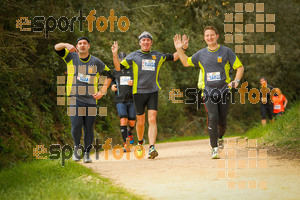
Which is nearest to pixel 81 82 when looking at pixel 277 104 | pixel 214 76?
pixel 214 76

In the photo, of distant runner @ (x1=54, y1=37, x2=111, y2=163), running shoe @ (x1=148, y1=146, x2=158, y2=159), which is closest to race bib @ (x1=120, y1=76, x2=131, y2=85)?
distant runner @ (x1=54, y1=37, x2=111, y2=163)

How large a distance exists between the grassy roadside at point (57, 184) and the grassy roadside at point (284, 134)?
385 cm

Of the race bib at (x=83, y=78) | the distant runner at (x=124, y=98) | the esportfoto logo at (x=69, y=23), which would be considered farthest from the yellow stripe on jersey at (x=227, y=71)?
the esportfoto logo at (x=69, y=23)

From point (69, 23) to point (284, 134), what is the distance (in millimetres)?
7665

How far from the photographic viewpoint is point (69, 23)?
48.5 feet

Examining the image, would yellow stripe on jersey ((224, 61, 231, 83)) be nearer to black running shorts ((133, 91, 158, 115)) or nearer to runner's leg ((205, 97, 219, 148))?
runner's leg ((205, 97, 219, 148))

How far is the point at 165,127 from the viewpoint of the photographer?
24.5m

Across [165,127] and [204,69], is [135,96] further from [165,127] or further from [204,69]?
[165,127]

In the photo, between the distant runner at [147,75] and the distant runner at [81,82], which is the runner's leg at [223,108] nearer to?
the distant runner at [147,75]

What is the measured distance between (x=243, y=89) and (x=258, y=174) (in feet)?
69.4

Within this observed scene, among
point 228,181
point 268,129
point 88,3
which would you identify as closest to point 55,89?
point 88,3

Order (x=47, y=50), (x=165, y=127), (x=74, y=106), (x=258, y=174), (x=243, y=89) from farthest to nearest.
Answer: (x=243, y=89)
(x=165, y=127)
(x=47, y=50)
(x=74, y=106)
(x=258, y=174)

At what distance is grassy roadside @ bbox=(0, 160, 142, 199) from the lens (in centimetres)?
535

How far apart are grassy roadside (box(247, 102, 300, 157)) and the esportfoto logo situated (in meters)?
6.13
